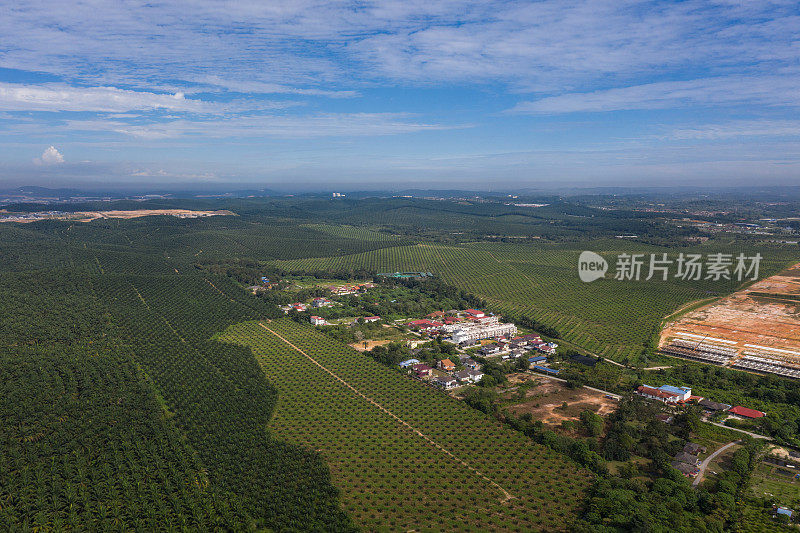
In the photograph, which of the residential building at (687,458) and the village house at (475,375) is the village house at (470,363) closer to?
the village house at (475,375)

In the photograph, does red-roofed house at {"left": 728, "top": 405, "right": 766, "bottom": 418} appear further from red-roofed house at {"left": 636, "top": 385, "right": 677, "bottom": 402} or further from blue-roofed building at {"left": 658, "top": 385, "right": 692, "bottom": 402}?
red-roofed house at {"left": 636, "top": 385, "right": 677, "bottom": 402}

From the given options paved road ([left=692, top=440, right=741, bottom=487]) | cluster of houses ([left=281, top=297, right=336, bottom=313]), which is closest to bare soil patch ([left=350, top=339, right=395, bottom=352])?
cluster of houses ([left=281, top=297, right=336, bottom=313])

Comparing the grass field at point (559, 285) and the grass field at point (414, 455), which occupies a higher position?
the grass field at point (559, 285)

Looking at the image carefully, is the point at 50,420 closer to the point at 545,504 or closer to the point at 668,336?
the point at 545,504

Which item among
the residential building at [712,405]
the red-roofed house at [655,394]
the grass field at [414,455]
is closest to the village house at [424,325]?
the grass field at [414,455]

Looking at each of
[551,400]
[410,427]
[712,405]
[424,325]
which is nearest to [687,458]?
[712,405]

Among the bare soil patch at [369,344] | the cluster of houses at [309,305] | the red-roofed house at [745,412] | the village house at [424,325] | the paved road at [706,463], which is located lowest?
the paved road at [706,463]

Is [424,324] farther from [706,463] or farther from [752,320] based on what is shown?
[752,320]
